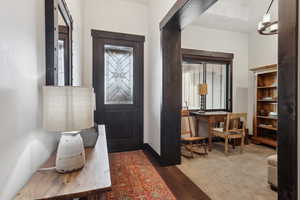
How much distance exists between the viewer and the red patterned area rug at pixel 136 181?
1.73 metres

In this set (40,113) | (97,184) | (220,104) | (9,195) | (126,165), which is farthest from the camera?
(220,104)

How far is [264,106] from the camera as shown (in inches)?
151

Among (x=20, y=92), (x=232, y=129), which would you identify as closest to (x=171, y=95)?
(x=232, y=129)

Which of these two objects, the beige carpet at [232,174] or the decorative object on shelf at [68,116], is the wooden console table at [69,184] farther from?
the beige carpet at [232,174]

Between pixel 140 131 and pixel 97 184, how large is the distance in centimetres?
249

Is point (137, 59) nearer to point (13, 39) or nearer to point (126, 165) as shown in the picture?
point (126, 165)

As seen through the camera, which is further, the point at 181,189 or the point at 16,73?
the point at 181,189

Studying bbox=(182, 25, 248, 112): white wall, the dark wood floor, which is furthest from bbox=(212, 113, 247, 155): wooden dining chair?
the dark wood floor

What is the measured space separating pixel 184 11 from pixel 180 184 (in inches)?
88.9

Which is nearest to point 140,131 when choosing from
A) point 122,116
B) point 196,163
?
point 122,116

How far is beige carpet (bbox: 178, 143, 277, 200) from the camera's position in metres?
1.82

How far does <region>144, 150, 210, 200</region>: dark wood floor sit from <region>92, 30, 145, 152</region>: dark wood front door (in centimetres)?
101

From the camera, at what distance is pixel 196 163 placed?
262 cm

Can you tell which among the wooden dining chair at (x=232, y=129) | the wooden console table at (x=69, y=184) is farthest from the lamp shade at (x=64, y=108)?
the wooden dining chair at (x=232, y=129)
